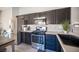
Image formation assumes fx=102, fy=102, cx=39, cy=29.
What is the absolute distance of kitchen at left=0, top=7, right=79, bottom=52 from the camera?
1.23 m

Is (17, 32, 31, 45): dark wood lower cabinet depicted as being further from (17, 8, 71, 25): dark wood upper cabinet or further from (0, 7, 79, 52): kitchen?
(17, 8, 71, 25): dark wood upper cabinet

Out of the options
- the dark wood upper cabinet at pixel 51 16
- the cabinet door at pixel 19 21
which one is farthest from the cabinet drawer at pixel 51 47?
the cabinet door at pixel 19 21

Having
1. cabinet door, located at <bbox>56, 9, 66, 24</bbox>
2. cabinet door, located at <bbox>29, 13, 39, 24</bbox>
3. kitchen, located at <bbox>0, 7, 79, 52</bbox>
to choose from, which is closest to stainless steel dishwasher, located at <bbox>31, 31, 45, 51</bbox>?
kitchen, located at <bbox>0, 7, 79, 52</bbox>

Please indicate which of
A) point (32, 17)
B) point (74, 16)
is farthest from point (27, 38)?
point (74, 16)

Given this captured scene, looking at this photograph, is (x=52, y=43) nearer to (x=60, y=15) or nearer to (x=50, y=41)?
(x=50, y=41)

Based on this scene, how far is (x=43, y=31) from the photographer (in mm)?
1259

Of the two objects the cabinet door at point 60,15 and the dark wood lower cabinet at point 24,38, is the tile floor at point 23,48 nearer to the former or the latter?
the dark wood lower cabinet at point 24,38
